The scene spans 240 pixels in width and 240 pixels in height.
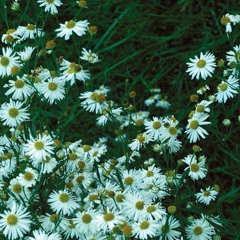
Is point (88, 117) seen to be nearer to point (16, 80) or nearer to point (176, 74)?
point (176, 74)

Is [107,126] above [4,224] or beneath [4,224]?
above

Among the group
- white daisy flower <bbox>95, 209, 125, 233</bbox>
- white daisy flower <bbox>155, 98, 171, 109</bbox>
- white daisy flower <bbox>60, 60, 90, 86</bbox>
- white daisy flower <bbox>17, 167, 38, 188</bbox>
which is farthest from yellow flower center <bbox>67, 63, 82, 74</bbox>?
white daisy flower <bbox>155, 98, 171, 109</bbox>

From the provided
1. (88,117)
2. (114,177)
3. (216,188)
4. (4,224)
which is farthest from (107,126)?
(4,224)

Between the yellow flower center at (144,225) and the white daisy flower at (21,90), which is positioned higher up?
the white daisy flower at (21,90)

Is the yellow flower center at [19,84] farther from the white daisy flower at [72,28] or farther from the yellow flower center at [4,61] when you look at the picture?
the white daisy flower at [72,28]

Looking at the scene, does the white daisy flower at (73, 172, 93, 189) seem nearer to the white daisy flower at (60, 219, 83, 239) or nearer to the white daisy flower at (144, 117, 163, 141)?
the white daisy flower at (60, 219, 83, 239)

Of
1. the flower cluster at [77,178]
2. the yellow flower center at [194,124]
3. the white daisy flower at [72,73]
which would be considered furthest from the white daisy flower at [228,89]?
the white daisy flower at [72,73]

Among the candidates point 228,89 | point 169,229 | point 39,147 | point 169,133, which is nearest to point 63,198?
point 39,147
